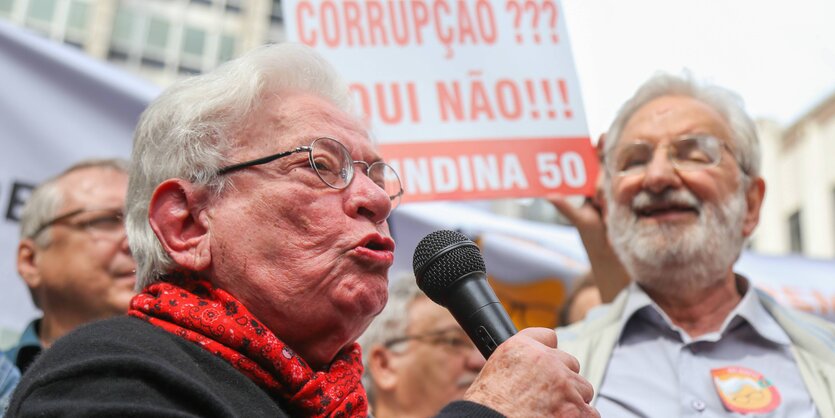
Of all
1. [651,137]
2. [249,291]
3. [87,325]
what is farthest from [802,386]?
[87,325]

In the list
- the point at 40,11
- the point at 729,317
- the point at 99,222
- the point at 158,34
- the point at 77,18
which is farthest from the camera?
the point at 158,34

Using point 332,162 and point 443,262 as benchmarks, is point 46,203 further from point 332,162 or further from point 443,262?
point 443,262

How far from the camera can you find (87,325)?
191cm

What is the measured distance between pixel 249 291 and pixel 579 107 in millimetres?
1933

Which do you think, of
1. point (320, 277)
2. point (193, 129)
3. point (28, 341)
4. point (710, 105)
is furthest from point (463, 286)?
point (28, 341)

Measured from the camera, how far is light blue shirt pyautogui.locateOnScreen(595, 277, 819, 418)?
261 cm

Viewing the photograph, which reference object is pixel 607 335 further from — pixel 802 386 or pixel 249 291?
pixel 249 291

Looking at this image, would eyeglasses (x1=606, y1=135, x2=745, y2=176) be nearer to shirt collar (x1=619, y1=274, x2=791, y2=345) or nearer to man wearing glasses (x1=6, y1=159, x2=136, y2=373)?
shirt collar (x1=619, y1=274, x2=791, y2=345)

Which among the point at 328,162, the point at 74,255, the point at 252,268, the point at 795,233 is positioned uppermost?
the point at 328,162

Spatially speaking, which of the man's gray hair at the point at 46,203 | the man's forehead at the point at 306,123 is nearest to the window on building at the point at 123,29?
the man's gray hair at the point at 46,203

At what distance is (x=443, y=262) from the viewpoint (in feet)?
5.93

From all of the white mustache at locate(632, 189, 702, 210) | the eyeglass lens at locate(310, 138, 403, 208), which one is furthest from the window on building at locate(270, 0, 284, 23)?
the eyeglass lens at locate(310, 138, 403, 208)

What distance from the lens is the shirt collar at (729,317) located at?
2.85m

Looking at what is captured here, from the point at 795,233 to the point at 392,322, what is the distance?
64.8 ft
